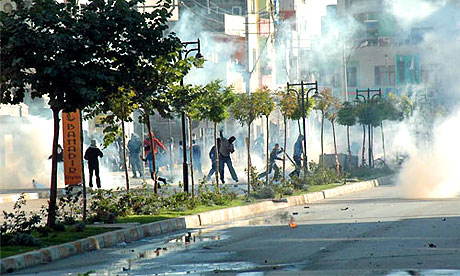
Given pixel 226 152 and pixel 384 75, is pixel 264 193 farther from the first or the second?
pixel 384 75

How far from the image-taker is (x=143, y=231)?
18.5 meters

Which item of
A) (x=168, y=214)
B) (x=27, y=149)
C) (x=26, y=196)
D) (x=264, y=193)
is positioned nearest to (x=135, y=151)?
(x=27, y=149)

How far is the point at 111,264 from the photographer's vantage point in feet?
44.5

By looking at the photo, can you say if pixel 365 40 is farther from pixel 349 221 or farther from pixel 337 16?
pixel 349 221

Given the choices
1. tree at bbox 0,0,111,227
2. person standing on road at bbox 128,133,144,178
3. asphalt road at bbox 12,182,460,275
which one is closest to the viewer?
asphalt road at bbox 12,182,460,275

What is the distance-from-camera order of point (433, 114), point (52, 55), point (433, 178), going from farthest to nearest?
point (433, 114)
point (433, 178)
point (52, 55)

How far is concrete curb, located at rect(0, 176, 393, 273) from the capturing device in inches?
551

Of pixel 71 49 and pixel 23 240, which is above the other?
pixel 71 49

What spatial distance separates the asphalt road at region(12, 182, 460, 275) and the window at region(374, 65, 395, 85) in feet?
323

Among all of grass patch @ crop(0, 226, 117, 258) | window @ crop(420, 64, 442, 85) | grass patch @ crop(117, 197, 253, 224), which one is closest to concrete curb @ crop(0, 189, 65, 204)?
grass patch @ crop(117, 197, 253, 224)

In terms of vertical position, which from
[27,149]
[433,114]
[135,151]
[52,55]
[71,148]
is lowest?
[71,148]

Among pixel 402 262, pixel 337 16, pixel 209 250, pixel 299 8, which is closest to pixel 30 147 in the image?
pixel 209 250

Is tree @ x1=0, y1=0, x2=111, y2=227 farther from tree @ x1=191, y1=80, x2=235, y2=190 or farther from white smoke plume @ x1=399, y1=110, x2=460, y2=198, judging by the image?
white smoke plume @ x1=399, y1=110, x2=460, y2=198

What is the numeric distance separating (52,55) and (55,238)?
2865mm
